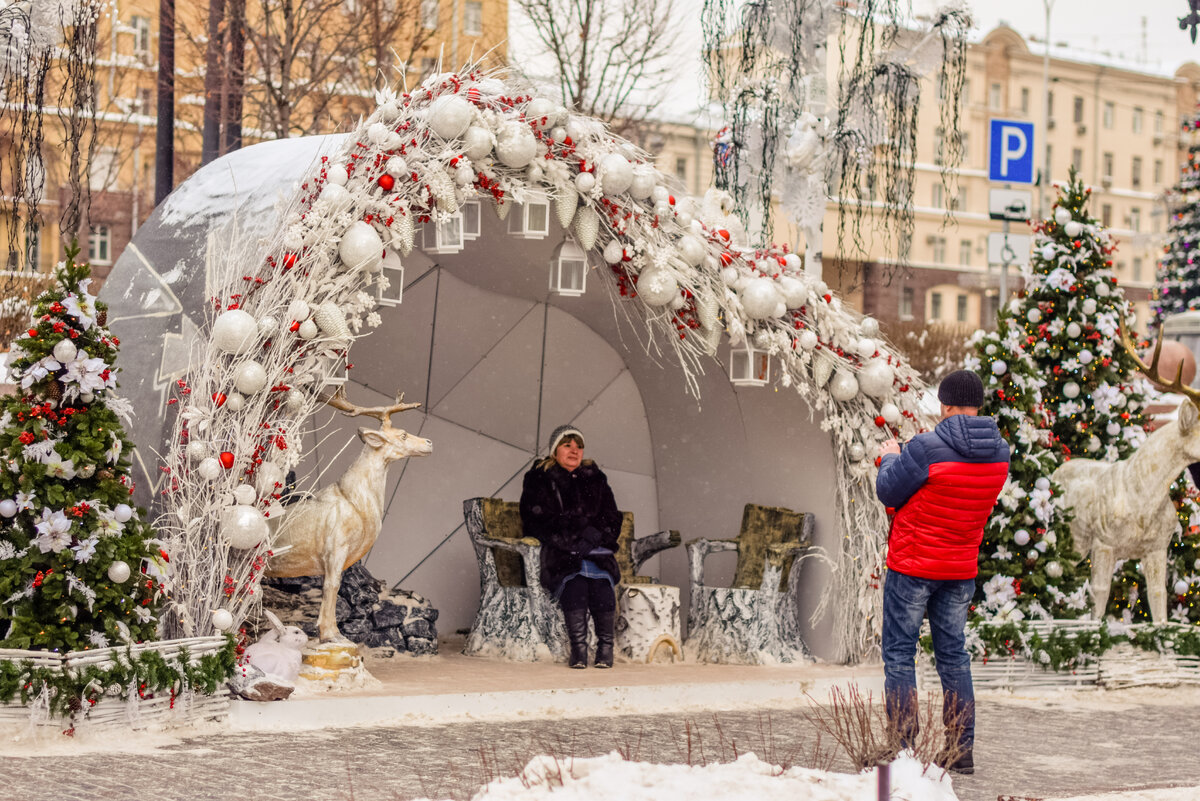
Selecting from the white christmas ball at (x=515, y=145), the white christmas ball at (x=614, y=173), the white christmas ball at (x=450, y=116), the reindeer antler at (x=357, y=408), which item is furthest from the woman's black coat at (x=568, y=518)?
the white christmas ball at (x=450, y=116)

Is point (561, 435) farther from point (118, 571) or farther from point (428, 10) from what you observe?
point (428, 10)

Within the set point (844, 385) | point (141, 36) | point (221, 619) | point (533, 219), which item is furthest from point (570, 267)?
point (141, 36)

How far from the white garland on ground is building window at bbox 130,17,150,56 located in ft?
42.1

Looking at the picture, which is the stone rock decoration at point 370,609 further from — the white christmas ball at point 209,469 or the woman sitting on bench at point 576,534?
the white christmas ball at point 209,469

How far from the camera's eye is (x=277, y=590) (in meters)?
8.09

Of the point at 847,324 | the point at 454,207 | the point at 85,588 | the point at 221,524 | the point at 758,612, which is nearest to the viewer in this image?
the point at 85,588

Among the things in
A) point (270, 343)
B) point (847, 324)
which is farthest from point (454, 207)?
point (847, 324)

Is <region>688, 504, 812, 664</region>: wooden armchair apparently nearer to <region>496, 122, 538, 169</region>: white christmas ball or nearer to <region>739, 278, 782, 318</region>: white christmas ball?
<region>739, 278, 782, 318</region>: white christmas ball

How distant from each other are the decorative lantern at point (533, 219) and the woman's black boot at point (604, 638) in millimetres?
2296

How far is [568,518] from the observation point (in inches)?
336

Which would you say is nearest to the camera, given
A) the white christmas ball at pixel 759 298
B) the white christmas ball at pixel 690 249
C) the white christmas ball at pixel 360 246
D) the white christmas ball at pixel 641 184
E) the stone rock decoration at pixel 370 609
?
the white christmas ball at pixel 360 246

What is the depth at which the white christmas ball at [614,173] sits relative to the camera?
7289 mm

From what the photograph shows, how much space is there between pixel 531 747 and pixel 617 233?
268cm

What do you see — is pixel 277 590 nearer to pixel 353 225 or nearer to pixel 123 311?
pixel 123 311
